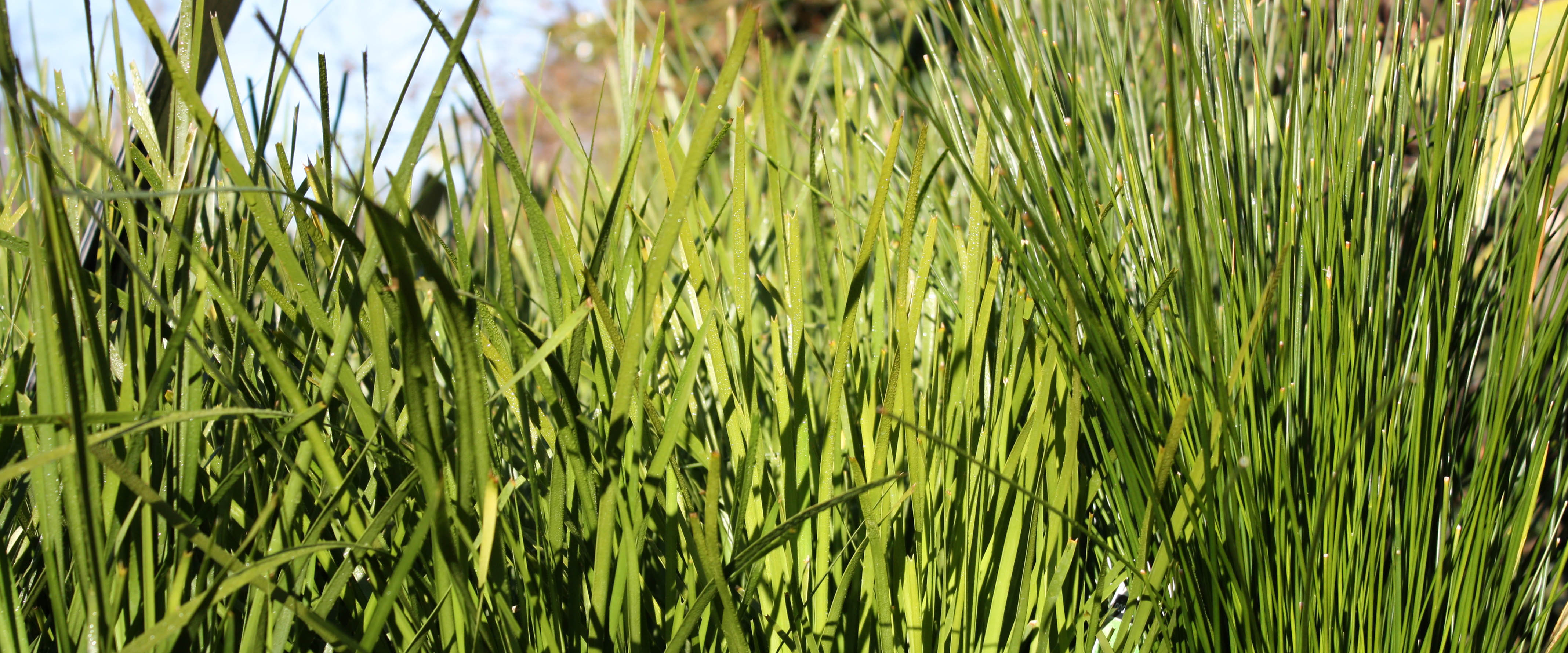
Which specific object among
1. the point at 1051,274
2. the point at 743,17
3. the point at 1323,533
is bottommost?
the point at 1323,533

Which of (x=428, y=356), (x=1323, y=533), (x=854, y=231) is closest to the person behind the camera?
(x=428, y=356)

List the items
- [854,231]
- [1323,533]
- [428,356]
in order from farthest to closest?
[854,231] → [1323,533] → [428,356]

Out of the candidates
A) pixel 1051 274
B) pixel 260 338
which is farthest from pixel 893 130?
pixel 260 338

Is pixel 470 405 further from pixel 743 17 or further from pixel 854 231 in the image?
pixel 854 231

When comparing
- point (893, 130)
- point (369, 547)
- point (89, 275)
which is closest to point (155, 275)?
point (89, 275)

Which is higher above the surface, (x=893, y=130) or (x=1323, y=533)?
(x=893, y=130)

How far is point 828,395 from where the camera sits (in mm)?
348

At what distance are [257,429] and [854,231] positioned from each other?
32cm

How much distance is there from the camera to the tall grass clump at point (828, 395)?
0.23 meters

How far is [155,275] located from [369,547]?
0.14m

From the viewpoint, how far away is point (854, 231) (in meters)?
0.50

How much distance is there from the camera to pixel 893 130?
294 millimetres

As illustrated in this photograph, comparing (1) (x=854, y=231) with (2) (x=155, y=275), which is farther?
(1) (x=854, y=231)

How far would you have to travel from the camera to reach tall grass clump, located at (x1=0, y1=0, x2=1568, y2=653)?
0.23 meters
